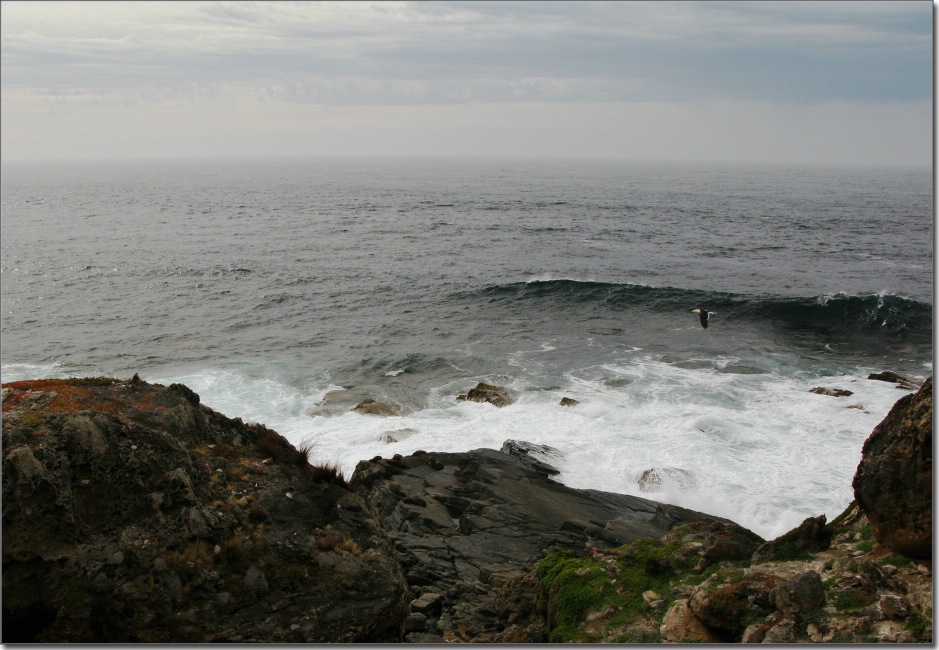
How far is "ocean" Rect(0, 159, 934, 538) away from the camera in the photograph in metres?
23.8

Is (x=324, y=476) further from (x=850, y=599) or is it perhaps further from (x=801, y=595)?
(x=850, y=599)

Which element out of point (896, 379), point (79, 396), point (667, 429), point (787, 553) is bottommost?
point (667, 429)

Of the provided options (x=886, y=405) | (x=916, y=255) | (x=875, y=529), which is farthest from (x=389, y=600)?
(x=916, y=255)

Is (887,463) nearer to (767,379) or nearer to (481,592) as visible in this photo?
(481,592)

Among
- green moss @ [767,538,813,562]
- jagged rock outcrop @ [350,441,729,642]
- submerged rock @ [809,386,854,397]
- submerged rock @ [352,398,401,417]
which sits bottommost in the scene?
submerged rock @ [352,398,401,417]

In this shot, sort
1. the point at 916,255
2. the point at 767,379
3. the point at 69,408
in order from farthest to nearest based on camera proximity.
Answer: the point at 916,255 → the point at 767,379 → the point at 69,408

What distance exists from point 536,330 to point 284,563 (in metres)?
31.5

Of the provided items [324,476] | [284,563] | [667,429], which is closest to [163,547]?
[284,563]

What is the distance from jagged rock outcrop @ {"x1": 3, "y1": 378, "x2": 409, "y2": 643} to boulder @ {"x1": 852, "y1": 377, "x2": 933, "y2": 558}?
7287 millimetres

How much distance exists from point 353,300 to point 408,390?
18.3m

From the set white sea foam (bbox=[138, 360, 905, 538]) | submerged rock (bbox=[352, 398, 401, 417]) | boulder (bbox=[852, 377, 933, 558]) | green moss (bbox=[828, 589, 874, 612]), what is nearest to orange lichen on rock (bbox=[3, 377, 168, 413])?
white sea foam (bbox=[138, 360, 905, 538])

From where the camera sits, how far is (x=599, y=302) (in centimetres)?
4575

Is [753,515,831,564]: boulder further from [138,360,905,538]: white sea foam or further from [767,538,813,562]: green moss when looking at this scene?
[138,360,905,538]: white sea foam

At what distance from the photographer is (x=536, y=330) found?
40344 millimetres
